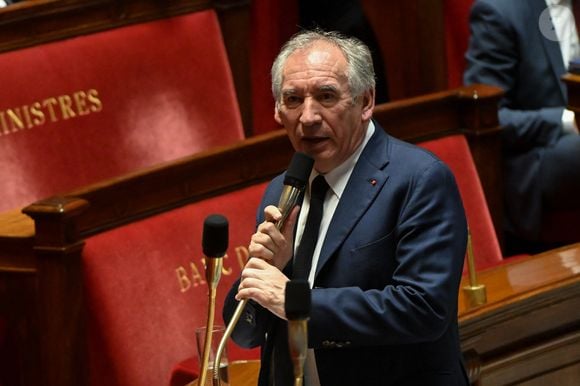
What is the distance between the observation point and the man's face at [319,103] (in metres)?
0.73

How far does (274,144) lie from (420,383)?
492mm

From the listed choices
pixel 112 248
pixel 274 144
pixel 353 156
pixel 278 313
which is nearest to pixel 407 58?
pixel 274 144

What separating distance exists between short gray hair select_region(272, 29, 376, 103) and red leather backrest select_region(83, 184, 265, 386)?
0.34m

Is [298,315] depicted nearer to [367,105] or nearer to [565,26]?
[367,105]

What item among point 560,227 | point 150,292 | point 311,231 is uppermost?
point 311,231

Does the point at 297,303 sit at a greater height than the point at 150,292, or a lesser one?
greater

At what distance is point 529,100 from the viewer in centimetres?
145

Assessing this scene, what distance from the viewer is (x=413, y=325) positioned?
0.70m

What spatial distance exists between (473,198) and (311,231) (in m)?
0.58

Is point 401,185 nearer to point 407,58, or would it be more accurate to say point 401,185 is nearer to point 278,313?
point 278,313

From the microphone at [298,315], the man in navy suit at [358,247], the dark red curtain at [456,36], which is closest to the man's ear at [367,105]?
the man in navy suit at [358,247]

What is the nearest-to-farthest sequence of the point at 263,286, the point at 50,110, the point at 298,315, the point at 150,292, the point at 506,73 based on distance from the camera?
1. the point at 298,315
2. the point at 263,286
3. the point at 150,292
4. the point at 50,110
5. the point at 506,73

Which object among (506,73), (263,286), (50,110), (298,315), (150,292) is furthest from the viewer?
(506,73)

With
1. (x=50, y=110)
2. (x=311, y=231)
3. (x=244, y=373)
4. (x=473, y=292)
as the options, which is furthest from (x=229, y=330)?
(x=50, y=110)
